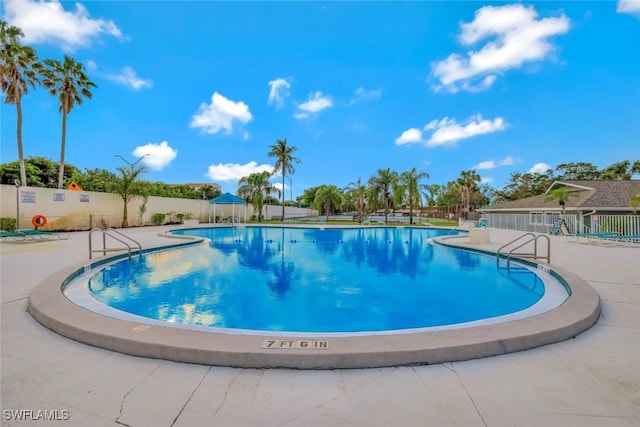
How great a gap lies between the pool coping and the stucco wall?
15911 millimetres

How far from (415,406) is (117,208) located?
23.7 meters

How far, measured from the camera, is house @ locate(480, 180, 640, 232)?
1548cm

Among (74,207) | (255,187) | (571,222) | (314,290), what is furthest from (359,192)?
(314,290)

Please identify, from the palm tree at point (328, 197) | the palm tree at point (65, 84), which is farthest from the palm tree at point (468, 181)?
the palm tree at point (65, 84)

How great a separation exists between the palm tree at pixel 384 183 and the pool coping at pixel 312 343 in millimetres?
27043

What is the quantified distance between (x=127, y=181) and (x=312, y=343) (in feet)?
72.6

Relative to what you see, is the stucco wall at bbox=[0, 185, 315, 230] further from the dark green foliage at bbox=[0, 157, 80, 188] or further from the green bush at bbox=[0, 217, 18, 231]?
the dark green foliage at bbox=[0, 157, 80, 188]

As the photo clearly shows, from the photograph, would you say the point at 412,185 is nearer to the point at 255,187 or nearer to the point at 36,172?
the point at 255,187

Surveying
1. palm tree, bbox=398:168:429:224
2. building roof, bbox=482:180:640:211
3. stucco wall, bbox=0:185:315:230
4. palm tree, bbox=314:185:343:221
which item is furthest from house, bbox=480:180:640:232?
stucco wall, bbox=0:185:315:230

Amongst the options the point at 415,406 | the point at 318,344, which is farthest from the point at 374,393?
the point at 318,344

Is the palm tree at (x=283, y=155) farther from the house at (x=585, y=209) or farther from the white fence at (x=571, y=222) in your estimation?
the house at (x=585, y=209)

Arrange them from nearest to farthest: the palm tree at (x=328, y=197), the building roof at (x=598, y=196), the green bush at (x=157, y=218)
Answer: the building roof at (x=598, y=196) → the green bush at (x=157, y=218) → the palm tree at (x=328, y=197)

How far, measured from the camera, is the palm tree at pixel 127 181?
806 inches

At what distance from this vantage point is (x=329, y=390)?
233cm
